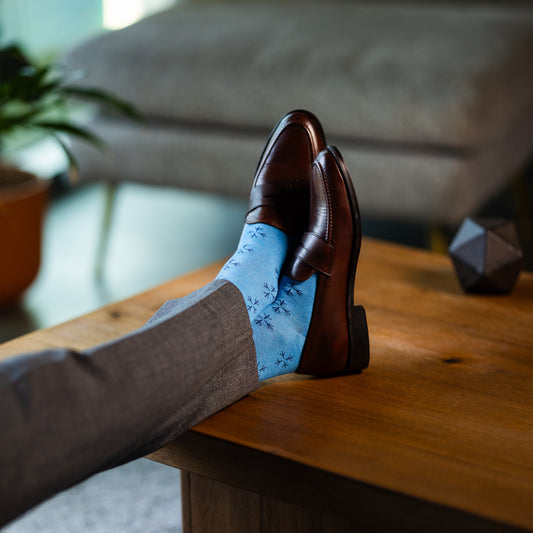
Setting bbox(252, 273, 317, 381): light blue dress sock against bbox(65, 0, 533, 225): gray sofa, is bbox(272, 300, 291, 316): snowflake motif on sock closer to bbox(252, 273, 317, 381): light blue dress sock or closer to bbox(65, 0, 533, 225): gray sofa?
bbox(252, 273, 317, 381): light blue dress sock

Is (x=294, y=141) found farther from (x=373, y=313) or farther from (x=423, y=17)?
(x=423, y=17)

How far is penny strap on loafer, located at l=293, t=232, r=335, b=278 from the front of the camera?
0.64 metres

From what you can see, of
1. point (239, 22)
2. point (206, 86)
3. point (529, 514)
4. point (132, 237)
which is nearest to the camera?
point (529, 514)

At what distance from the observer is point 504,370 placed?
2.12 feet

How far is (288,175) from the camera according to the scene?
757 mm

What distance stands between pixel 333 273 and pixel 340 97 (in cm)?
81

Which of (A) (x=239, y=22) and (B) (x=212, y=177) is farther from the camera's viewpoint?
(A) (x=239, y=22)

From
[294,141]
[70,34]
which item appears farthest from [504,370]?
[70,34]

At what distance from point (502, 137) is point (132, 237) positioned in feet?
2.95

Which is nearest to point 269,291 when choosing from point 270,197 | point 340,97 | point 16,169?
point 270,197

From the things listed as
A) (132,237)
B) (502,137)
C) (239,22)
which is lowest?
(132,237)

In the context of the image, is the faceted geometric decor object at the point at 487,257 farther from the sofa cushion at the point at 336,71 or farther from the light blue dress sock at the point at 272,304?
the sofa cushion at the point at 336,71

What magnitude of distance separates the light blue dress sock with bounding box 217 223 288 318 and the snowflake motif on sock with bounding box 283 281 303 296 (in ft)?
0.03

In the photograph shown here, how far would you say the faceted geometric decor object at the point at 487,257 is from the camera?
819mm
